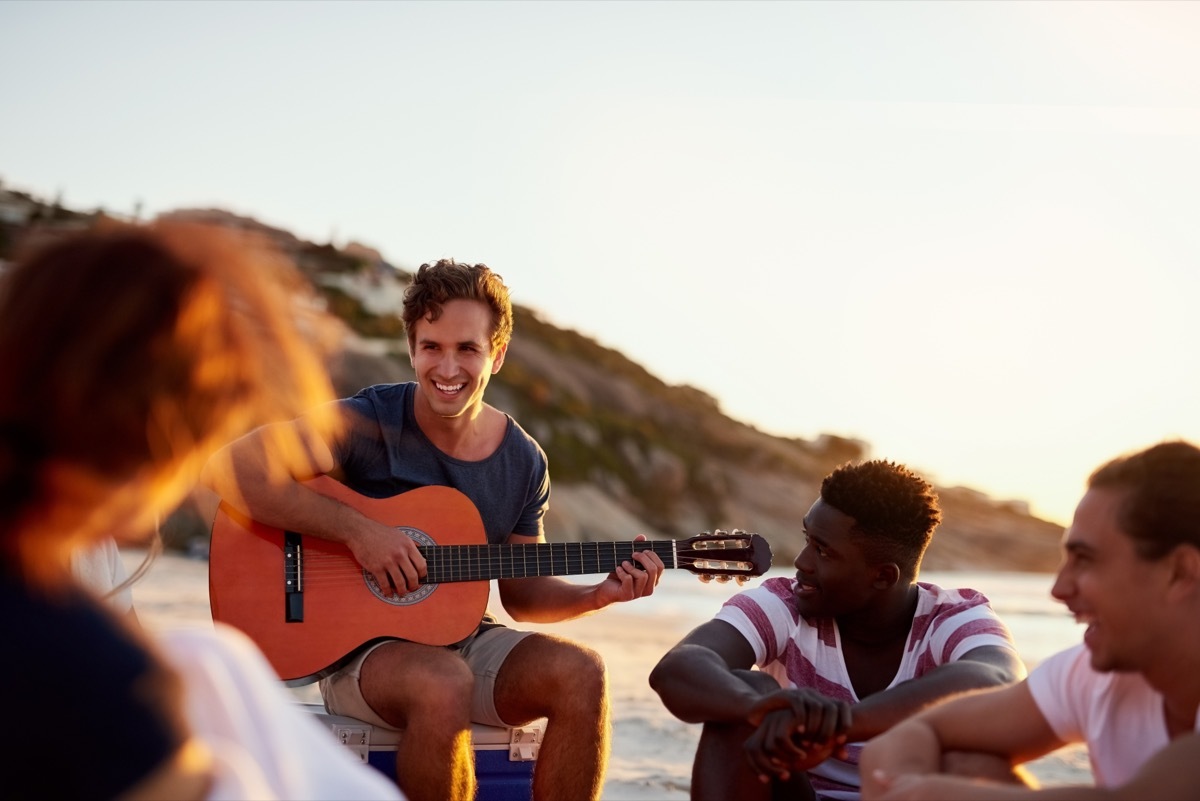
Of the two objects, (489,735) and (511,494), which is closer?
(489,735)

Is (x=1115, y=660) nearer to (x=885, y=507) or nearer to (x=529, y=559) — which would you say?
(x=885, y=507)

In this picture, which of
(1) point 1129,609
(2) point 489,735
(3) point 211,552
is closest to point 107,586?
(3) point 211,552

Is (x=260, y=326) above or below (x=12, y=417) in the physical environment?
above

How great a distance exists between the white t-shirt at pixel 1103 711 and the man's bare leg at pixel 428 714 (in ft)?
5.97

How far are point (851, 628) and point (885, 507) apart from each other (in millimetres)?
372

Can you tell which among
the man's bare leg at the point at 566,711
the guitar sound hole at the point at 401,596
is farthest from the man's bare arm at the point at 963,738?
the guitar sound hole at the point at 401,596

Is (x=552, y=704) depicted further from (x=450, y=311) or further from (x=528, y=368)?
(x=528, y=368)

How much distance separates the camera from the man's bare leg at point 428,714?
11.4ft

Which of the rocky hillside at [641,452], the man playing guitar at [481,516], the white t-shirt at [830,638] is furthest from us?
the rocky hillside at [641,452]

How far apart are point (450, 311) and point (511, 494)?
2.25 ft

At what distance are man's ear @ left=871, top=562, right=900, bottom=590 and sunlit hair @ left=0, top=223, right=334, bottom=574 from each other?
225 centimetres

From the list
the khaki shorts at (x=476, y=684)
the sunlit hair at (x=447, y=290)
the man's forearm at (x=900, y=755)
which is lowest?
the khaki shorts at (x=476, y=684)

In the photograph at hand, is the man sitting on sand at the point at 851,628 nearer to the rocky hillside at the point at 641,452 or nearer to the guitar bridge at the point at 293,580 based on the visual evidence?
the guitar bridge at the point at 293,580

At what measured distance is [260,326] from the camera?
57.4 inches
